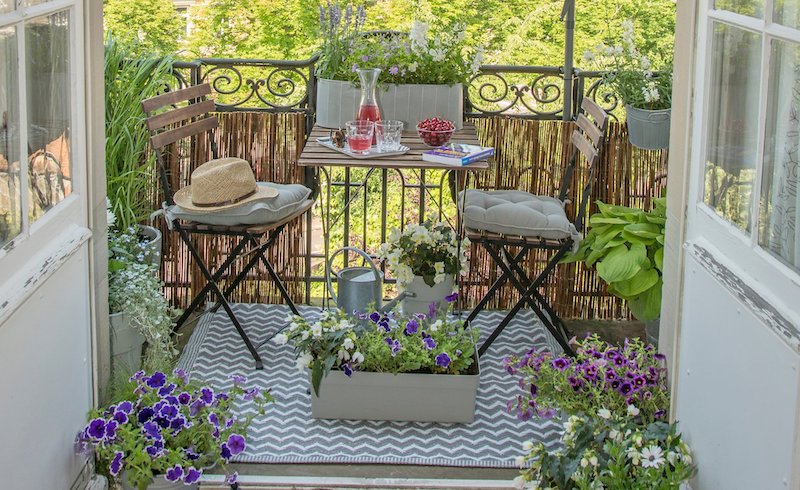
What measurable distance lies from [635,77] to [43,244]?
9.28 feet

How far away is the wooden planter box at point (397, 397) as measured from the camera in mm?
3949

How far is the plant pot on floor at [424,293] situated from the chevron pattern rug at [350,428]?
0.33 m

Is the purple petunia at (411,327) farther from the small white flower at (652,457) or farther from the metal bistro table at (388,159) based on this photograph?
the small white flower at (652,457)

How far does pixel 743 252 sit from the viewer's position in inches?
106

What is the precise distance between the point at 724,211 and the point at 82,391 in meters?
1.93

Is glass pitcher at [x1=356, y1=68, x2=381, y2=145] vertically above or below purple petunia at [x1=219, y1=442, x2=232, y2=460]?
above

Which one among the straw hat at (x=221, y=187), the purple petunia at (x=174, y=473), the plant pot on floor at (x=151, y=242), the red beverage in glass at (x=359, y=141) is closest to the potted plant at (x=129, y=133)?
the plant pot on floor at (x=151, y=242)

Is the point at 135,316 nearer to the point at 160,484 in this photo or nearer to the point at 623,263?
the point at 160,484

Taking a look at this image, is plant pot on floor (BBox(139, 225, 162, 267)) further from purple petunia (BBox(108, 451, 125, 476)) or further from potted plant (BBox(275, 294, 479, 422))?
purple petunia (BBox(108, 451, 125, 476))

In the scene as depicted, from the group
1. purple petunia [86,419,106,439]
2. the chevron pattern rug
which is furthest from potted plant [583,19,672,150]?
purple petunia [86,419,106,439]

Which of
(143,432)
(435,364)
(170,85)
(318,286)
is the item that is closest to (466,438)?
(435,364)

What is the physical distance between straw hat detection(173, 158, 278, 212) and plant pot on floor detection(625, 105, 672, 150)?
160cm

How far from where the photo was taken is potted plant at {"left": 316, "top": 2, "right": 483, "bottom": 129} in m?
4.72

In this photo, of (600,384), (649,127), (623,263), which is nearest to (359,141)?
(623,263)
